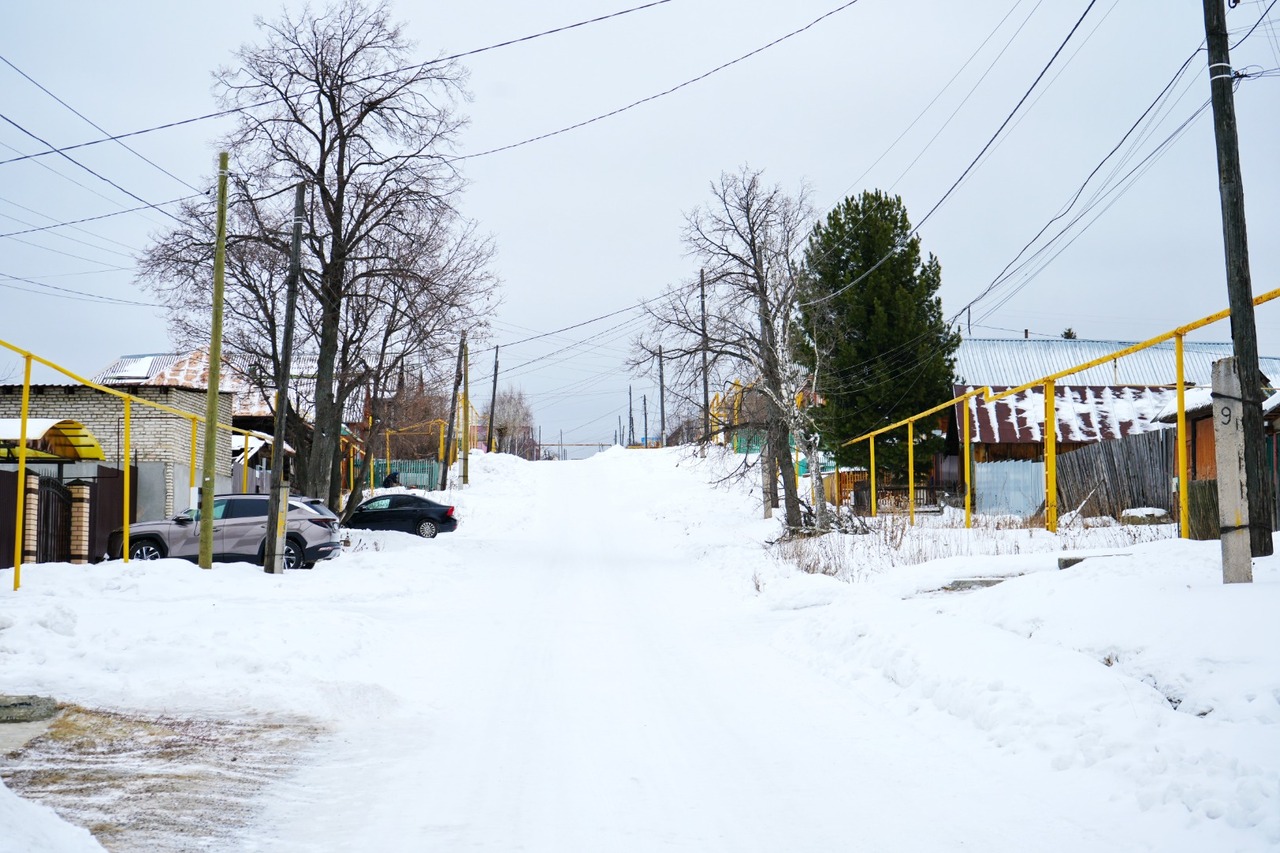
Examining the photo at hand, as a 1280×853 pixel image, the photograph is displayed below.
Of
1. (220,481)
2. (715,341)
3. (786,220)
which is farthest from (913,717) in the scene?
(220,481)

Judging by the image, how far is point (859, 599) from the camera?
38.4ft

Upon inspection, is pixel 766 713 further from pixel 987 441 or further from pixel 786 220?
pixel 987 441

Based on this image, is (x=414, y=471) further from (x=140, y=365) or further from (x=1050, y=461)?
(x=1050, y=461)

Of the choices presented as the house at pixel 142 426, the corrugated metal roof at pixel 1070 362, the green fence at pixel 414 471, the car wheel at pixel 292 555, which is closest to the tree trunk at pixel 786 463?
the car wheel at pixel 292 555

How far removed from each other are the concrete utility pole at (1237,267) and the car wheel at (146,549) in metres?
18.0

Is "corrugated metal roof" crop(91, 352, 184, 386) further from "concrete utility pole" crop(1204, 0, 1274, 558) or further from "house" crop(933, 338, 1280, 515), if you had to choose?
"concrete utility pole" crop(1204, 0, 1274, 558)

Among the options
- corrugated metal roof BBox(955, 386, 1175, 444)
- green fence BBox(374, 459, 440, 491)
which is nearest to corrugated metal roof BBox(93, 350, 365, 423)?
green fence BBox(374, 459, 440, 491)

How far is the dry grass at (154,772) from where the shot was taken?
16.8 ft

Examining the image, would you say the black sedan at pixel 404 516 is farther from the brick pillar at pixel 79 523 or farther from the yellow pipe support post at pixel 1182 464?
the yellow pipe support post at pixel 1182 464

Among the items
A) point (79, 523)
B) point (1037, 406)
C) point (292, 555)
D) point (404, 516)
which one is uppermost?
point (1037, 406)

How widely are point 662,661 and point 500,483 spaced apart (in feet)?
138

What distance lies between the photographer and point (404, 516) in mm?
30281

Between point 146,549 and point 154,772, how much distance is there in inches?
583

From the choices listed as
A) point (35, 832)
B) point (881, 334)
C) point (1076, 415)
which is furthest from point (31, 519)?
point (1076, 415)
